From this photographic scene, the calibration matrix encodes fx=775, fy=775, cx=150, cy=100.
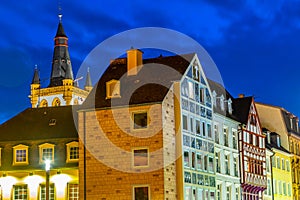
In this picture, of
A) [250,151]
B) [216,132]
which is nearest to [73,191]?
[216,132]

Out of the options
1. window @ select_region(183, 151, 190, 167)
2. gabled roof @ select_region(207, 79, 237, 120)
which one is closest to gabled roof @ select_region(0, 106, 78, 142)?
window @ select_region(183, 151, 190, 167)

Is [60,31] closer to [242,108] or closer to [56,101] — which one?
[56,101]

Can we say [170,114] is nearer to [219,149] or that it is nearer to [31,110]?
[219,149]

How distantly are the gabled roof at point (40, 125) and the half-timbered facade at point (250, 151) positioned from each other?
18.0 metres

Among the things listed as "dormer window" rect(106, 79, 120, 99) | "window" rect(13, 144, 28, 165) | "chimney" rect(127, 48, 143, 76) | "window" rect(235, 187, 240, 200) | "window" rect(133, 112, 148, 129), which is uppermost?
"chimney" rect(127, 48, 143, 76)

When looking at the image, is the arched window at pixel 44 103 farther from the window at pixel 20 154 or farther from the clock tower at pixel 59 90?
the window at pixel 20 154

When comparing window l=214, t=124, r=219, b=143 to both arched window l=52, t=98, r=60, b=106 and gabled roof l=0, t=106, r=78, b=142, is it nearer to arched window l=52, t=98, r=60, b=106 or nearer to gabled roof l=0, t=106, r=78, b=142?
gabled roof l=0, t=106, r=78, b=142

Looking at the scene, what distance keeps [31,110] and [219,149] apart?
17344mm

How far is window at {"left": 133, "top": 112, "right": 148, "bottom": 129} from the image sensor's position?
59.6 m

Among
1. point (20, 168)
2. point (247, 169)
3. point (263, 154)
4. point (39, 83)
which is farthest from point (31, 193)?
point (39, 83)

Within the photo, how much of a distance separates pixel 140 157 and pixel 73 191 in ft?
23.9

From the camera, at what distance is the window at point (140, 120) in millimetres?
59594

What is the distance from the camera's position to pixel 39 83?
7795 inches

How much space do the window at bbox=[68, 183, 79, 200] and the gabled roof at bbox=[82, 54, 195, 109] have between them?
6438 mm
